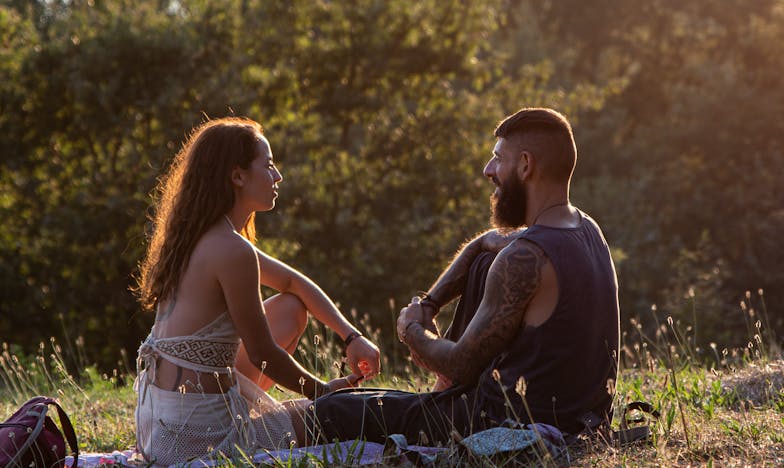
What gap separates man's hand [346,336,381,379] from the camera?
4.62m

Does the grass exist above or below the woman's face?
below

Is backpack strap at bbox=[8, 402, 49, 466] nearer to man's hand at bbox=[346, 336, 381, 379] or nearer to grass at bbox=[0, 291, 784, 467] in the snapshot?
grass at bbox=[0, 291, 784, 467]

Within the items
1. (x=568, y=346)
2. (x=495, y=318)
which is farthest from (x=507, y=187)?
(x=568, y=346)

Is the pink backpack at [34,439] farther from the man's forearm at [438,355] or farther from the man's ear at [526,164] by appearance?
the man's ear at [526,164]

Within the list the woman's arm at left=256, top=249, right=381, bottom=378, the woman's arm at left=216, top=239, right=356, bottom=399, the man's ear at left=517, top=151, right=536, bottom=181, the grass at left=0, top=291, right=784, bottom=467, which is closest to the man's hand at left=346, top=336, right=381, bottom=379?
the woman's arm at left=256, top=249, right=381, bottom=378

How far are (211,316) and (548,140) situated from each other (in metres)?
1.69

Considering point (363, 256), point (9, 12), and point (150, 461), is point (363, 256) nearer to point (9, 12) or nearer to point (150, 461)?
point (9, 12)

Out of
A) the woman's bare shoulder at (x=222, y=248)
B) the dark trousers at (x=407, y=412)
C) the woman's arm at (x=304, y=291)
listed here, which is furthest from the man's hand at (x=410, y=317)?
the woman's bare shoulder at (x=222, y=248)

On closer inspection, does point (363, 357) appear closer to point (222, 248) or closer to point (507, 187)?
point (222, 248)

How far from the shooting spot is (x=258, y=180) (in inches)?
171

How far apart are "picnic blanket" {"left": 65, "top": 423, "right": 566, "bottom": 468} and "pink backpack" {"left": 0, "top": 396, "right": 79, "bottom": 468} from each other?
568mm

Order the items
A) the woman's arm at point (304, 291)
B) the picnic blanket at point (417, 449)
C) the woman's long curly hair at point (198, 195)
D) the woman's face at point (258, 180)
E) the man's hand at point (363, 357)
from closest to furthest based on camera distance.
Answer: the picnic blanket at point (417, 449)
the woman's long curly hair at point (198, 195)
the woman's face at point (258, 180)
the man's hand at point (363, 357)
the woman's arm at point (304, 291)

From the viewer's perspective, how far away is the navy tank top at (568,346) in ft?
12.7

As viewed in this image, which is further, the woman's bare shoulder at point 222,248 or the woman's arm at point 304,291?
the woman's arm at point 304,291
